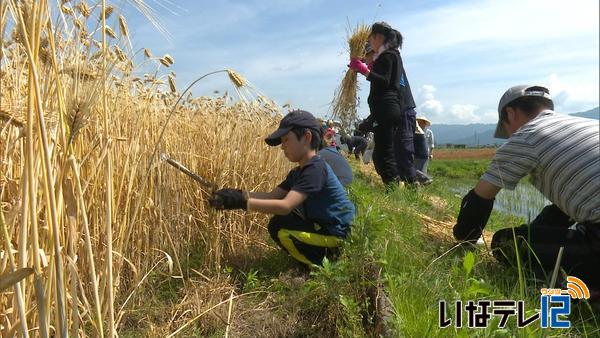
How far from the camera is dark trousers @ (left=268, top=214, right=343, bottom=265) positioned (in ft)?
7.84

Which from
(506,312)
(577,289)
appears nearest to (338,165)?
(577,289)

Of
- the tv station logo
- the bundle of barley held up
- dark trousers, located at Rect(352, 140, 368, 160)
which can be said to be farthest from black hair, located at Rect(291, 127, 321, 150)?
dark trousers, located at Rect(352, 140, 368, 160)

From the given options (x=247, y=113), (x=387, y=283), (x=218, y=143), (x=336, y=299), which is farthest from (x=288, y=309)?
(x=247, y=113)

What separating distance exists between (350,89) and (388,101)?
1975 mm

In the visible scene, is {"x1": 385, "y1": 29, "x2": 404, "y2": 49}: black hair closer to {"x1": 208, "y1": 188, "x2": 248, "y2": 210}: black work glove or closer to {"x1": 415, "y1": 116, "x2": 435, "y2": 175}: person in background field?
{"x1": 415, "y1": 116, "x2": 435, "y2": 175}: person in background field

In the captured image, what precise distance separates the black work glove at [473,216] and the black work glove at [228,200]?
1.05m

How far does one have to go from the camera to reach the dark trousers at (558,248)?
2.03m

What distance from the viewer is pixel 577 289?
73.8 inches

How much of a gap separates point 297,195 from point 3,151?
1258 mm

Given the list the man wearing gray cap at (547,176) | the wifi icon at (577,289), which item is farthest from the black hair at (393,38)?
the wifi icon at (577,289)

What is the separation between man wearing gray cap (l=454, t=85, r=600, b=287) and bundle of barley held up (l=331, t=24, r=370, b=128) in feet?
12.4

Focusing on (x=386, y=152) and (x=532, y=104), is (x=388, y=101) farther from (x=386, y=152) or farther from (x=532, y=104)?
(x=532, y=104)

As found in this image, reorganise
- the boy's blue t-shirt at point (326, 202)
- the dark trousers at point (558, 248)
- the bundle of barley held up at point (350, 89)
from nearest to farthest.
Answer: the dark trousers at point (558, 248)
the boy's blue t-shirt at point (326, 202)
the bundle of barley held up at point (350, 89)

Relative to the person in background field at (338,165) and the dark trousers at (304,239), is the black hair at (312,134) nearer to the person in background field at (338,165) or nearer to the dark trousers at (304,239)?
the dark trousers at (304,239)
